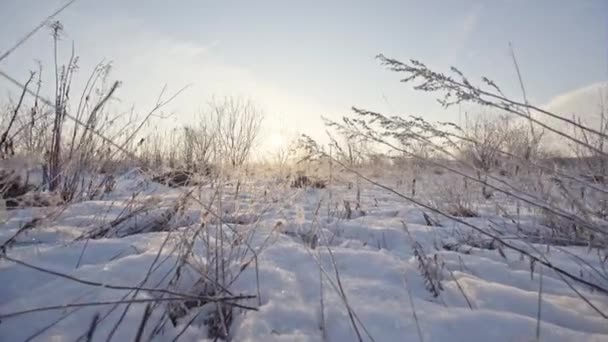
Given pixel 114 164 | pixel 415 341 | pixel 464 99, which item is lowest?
pixel 415 341

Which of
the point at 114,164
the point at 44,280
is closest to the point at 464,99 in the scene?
the point at 44,280

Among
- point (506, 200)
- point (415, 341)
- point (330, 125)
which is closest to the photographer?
point (415, 341)

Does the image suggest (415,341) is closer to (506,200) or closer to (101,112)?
(101,112)

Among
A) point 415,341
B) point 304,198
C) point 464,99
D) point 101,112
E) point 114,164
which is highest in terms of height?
point 101,112

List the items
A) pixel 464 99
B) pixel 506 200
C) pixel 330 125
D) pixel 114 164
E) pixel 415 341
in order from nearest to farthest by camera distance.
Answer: pixel 415 341
pixel 464 99
pixel 330 125
pixel 114 164
pixel 506 200

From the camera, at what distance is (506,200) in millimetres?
3414

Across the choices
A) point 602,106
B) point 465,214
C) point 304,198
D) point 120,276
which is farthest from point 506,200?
point 120,276

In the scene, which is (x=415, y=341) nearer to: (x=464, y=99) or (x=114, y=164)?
(x=464, y=99)

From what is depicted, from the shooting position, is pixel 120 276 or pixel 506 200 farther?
pixel 506 200

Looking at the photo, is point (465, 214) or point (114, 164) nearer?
point (465, 214)

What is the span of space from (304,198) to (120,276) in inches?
81.5

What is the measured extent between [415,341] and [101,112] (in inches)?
108

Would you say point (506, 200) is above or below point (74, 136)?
below

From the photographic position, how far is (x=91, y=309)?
0.92 metres
